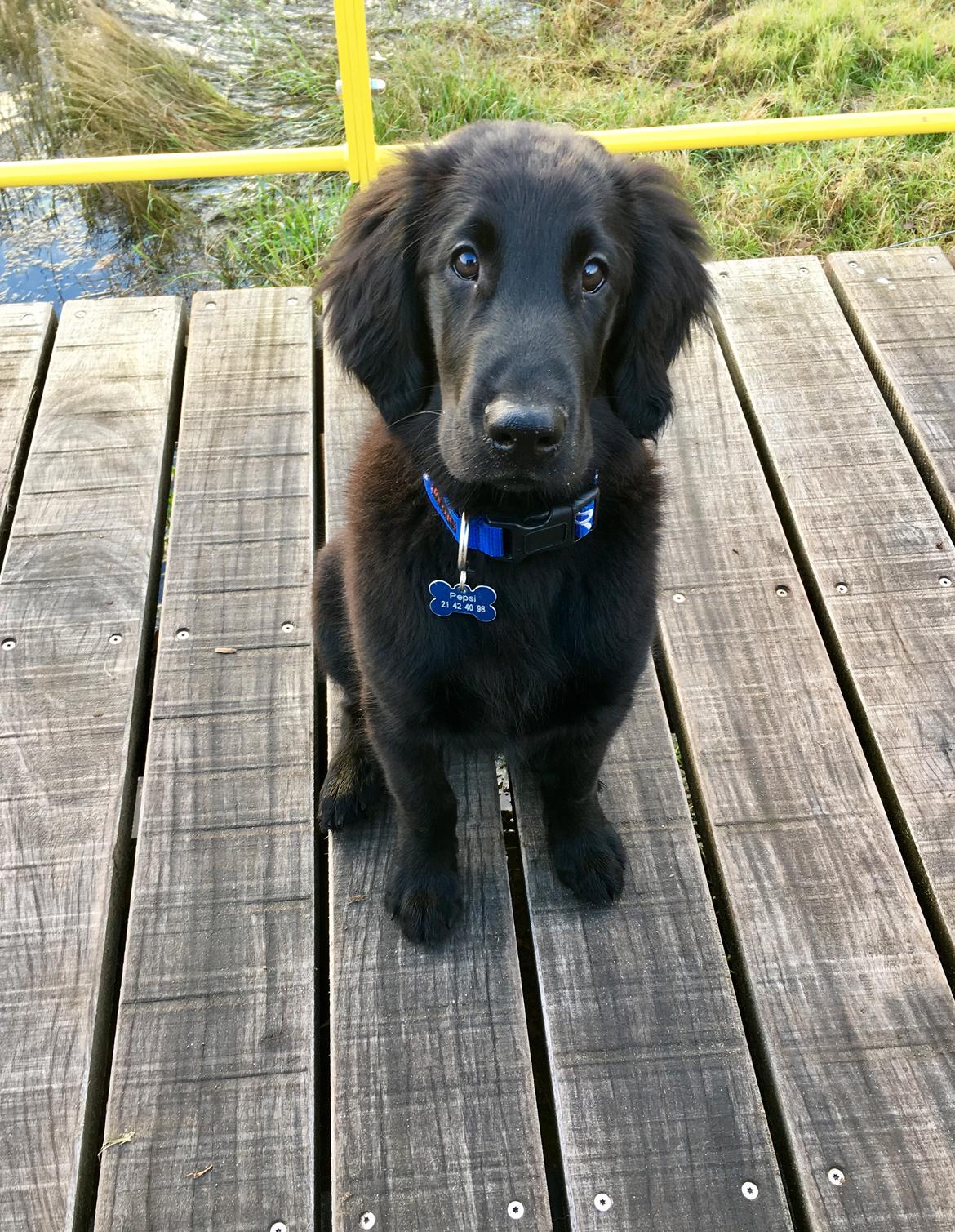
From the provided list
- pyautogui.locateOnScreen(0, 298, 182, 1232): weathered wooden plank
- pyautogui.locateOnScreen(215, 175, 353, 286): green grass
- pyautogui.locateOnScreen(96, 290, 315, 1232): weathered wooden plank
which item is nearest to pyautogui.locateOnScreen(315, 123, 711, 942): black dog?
pyautogui.locateOnScreen(96, 290, 315, 1232): weathered wooden plank

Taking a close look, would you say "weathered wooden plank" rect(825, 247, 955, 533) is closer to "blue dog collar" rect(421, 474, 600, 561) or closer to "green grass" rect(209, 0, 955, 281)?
"green grass" rect(209, 0, 955, 281)

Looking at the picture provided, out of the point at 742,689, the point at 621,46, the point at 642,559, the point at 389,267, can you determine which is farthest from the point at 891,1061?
the point at 621,46

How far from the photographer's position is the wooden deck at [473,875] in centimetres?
168

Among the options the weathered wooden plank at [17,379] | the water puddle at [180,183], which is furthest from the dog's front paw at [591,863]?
the water puddle at [180,183]

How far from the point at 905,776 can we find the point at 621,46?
12.6 feet

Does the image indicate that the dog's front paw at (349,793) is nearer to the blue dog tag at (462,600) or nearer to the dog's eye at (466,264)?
the blue dog tag at (462,600)

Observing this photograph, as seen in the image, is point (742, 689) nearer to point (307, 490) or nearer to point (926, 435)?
point (926, 435)

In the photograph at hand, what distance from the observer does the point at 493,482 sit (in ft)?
5.29

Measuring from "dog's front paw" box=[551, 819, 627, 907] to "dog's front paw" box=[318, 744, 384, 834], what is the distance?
36cm

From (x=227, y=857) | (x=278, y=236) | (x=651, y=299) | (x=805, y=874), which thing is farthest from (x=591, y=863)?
(x=278, y=236)

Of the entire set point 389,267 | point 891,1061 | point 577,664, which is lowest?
point 891,1061

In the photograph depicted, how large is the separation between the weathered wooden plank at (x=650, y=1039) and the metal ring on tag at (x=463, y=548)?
579 mm

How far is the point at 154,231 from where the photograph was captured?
4008 mm

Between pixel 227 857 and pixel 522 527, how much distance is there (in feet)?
2.71
